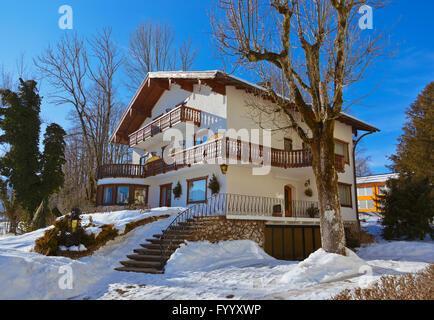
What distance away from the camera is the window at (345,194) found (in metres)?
20.0

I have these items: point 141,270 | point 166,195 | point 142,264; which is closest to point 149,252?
point 142,264

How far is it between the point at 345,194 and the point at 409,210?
3829 millimetres

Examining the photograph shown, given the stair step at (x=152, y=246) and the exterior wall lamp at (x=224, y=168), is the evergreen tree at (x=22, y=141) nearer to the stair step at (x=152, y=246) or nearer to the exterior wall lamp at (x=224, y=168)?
the stair step at (x=152, y=246)

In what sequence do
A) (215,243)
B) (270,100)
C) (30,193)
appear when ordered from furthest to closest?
1. (30,193)
2. (270,100)
3. (215,243)

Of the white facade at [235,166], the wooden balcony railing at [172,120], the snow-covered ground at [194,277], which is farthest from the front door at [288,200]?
the snow-covered ground at [194,277]

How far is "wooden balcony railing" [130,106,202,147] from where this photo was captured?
61.1ft

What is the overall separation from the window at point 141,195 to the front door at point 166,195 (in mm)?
1432

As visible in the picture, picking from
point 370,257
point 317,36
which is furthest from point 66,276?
point 370,257

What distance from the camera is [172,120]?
19469 millimetres

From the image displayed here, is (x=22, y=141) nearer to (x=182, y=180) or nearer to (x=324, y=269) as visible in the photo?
(x=182, y=180)

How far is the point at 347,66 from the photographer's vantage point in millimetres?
9922

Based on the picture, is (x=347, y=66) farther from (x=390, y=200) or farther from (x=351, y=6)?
(x=390, y=200)

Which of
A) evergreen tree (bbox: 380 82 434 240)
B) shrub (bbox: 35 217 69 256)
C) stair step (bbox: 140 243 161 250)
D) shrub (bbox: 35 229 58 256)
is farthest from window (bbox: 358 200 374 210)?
shrub (bbox: 35 229 58 256)

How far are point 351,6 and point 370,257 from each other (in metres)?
A: 11.2
